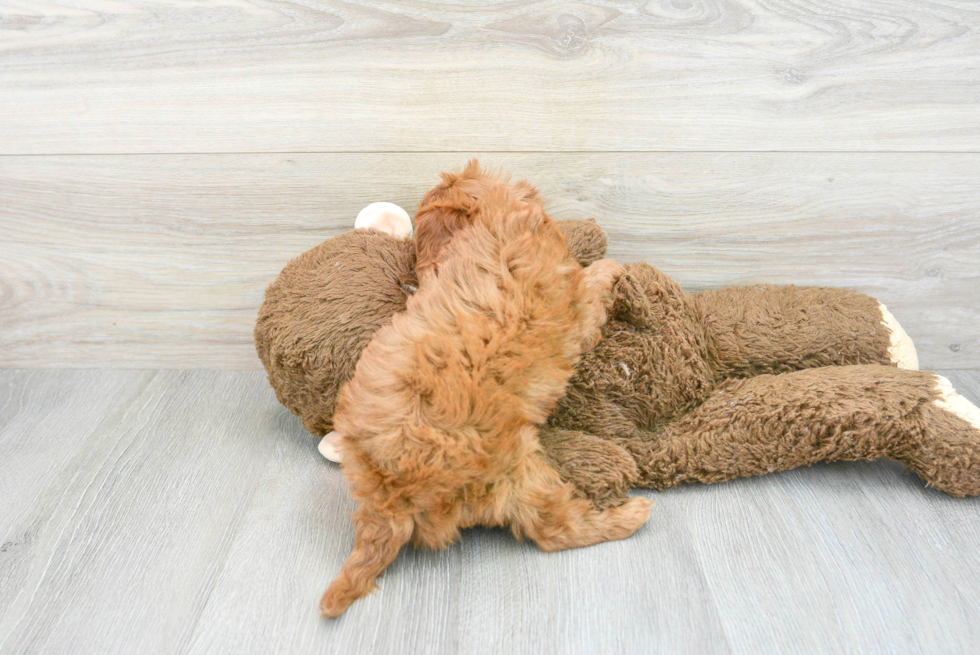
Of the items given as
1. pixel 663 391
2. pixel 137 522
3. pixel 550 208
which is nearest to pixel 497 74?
pixel 550 208

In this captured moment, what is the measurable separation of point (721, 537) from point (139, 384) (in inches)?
37.9

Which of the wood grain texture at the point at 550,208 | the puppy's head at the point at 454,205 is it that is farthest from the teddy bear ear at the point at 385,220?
the puppy's head at the point at 454,205

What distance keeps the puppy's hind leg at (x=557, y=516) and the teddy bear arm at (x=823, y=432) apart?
0.34ft

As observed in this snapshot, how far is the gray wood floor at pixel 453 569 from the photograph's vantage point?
693 millimetres

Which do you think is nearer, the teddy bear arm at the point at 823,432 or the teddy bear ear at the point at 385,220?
the teddy bear arm at the point at 823,432

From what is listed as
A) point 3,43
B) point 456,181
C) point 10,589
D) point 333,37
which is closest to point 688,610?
point 456,181

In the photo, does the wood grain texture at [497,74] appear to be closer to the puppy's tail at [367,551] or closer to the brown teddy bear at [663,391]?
the brown teddy bear at [663,391]

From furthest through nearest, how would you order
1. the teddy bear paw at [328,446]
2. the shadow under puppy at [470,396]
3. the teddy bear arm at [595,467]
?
Answer: the teddy bear paw at [328,446] → the teddy bear arm at [595,467] → the shadow under puppy at [470,396]

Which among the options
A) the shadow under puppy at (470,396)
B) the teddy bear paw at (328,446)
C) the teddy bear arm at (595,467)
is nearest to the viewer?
the shadow under puppy at (470,396)

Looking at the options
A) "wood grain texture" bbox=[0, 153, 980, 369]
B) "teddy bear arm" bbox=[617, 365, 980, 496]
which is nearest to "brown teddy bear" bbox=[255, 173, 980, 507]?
"teddy bear arm" bbox=[617, 365, 980, 496]

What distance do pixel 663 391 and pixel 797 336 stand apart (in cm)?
23

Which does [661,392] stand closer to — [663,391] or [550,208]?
[663,391]

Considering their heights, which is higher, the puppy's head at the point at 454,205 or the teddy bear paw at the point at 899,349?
the puppy's head at the point at 454,205

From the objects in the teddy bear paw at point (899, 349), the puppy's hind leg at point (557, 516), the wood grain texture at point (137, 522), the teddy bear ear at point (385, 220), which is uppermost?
the teddy bear ear at point (385, 220)
